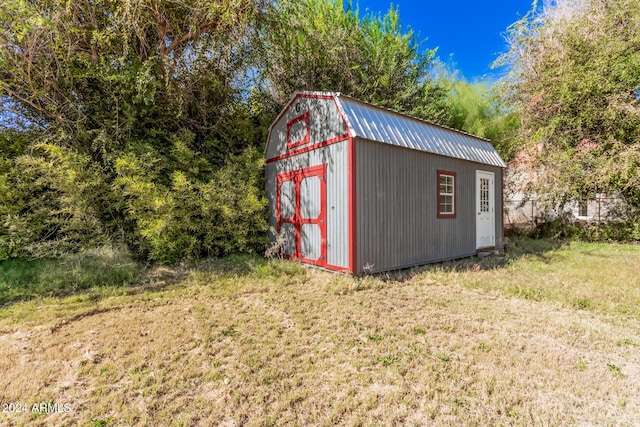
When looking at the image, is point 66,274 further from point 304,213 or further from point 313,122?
point 313,122

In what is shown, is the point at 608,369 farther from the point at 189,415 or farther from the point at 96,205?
the point at 96,205

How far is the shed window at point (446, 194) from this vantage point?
638 cm

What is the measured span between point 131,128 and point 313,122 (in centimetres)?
411

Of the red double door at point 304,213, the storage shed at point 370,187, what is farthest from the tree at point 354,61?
the red double door at point 304,213

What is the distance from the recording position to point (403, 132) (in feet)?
18.4

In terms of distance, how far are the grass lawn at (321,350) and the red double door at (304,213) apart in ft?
3.26

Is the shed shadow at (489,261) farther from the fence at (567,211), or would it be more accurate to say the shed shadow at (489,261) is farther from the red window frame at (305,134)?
the red window frame at (305,134)

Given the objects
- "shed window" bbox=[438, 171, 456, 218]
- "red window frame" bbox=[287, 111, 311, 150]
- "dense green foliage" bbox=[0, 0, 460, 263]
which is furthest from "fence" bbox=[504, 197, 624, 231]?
"dense green foliage" bbox=[0, 0, 460, 263]

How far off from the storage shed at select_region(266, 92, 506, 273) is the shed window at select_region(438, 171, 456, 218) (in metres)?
0.02

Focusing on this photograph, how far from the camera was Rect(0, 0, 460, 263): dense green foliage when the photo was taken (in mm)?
5449

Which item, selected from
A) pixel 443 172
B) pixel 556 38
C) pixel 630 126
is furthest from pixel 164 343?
pixel 556 38

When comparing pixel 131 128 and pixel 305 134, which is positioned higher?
pixel 131 128

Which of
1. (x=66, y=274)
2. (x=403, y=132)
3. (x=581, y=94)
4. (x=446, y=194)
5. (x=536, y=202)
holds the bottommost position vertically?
(x=66, y=274)

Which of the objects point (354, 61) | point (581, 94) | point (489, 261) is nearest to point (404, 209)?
point (489, 261)
